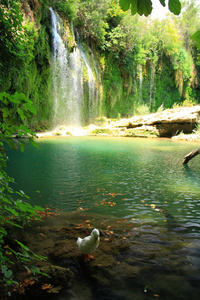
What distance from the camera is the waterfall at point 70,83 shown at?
1975 cm

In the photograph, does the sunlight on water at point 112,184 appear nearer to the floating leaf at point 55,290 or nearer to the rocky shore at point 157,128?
the floating leaf at point 55,290

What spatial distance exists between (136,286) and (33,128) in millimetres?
18770

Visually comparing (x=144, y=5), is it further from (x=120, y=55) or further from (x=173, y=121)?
(x=120, y=55)

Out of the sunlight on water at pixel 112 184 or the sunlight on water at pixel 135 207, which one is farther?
the sunlight on water at pixel 112 184

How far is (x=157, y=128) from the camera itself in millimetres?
20297

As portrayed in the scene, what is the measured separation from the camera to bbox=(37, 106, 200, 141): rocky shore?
61.2 ft

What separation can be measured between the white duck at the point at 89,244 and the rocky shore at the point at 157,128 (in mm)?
16371

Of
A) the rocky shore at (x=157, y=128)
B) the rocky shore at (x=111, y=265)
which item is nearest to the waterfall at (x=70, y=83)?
the rocky shore at (x=157, y=128)

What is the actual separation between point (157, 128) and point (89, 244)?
18944 mm

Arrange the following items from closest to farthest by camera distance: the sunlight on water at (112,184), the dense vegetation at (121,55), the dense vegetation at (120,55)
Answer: the sunlight on water at (112,184) < the dense vegetation at (120,55) < the dense vegetation at (121,55)

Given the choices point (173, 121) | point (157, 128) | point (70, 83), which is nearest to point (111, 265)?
point (173, 121)

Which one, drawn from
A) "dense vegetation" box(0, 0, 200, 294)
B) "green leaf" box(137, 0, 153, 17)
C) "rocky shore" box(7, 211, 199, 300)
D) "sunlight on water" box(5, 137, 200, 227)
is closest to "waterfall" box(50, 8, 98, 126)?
"dense vegetation" box(0, 0, 200, 294)

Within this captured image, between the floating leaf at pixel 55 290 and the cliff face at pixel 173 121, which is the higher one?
the cliff face at pixel 173 121

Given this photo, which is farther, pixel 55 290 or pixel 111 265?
pixel 111 265
